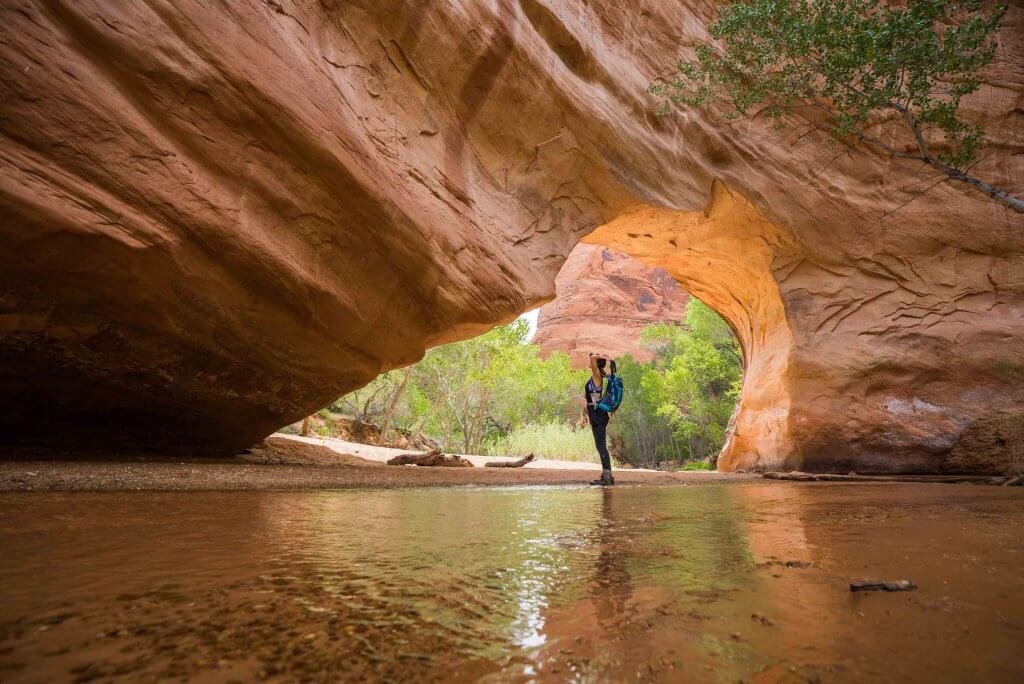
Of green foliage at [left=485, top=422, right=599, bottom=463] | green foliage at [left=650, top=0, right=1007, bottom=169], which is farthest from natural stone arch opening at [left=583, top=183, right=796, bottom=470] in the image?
green foliage at [left=485, top=422, right=599, bottom=463]

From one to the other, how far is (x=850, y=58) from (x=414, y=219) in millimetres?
7458

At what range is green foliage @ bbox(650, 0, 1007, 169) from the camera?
7895mm

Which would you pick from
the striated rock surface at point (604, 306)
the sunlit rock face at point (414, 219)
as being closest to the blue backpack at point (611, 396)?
the sunlit rock face at point (414, 219)

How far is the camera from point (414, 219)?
593 cm

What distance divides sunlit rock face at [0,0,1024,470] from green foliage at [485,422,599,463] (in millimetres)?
9484

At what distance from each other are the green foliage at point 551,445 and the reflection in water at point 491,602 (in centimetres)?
1930

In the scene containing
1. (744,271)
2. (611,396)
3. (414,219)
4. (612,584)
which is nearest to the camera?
(612,584)

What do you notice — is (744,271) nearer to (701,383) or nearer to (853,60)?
(853,60)

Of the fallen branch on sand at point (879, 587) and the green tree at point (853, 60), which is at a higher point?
the green tree at point (853, 60)

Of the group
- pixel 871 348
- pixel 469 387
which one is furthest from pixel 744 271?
pixel 469 387

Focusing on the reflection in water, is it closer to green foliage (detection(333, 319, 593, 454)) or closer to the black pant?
the black pant

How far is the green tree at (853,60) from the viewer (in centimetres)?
786

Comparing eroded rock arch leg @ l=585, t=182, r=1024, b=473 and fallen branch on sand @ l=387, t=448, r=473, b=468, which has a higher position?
eroded rock arch leg @ l=585, t=182, r=1024, b=473

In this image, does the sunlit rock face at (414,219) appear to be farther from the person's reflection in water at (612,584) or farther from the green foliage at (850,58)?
the person's reflection in water at (612,584)
